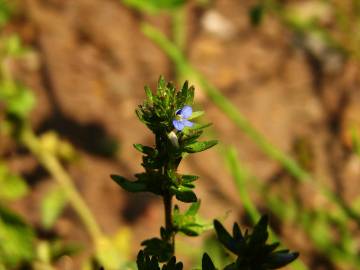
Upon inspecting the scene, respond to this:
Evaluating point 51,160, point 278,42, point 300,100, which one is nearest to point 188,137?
point 51,160

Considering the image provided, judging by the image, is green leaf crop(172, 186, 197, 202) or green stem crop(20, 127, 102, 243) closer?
green leaf crop(172, 186, 197, 202)

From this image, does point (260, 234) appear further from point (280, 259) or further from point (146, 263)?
point (146, 263)

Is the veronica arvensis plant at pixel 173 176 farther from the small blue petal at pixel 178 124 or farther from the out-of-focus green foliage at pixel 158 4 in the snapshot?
the out-of-focus green foliage at pixel 158 4

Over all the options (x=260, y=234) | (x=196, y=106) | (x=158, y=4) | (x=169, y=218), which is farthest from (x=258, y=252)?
(x=196, y=106)

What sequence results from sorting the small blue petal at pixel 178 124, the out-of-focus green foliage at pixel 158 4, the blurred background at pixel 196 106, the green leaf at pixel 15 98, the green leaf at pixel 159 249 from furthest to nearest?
the blurred background at pixel 196 106 → the green leaf at pixel 15 98 → the out-of-focus green foliage at pixel 158 4 → the green leaf at pixel 159 249 → the small blue petal at pixel 178 124

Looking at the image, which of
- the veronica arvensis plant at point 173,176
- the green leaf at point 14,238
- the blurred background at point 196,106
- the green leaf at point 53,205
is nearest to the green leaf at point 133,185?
the veronica arvensis plant at point 173,176

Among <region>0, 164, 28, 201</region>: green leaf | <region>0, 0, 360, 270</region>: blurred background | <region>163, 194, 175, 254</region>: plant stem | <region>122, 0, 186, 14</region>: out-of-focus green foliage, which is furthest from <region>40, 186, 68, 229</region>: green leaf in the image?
<region>163, 194, 175, 254</region>: plant stem

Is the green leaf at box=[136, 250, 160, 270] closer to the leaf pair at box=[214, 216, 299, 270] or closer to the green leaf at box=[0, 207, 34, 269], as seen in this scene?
the leaf pair at box=[214, 216, 299, 270]

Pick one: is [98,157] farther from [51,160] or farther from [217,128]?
[217,128]

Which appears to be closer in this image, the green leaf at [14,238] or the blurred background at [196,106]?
the green leaf at [14,238]

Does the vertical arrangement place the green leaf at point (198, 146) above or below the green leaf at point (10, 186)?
below
